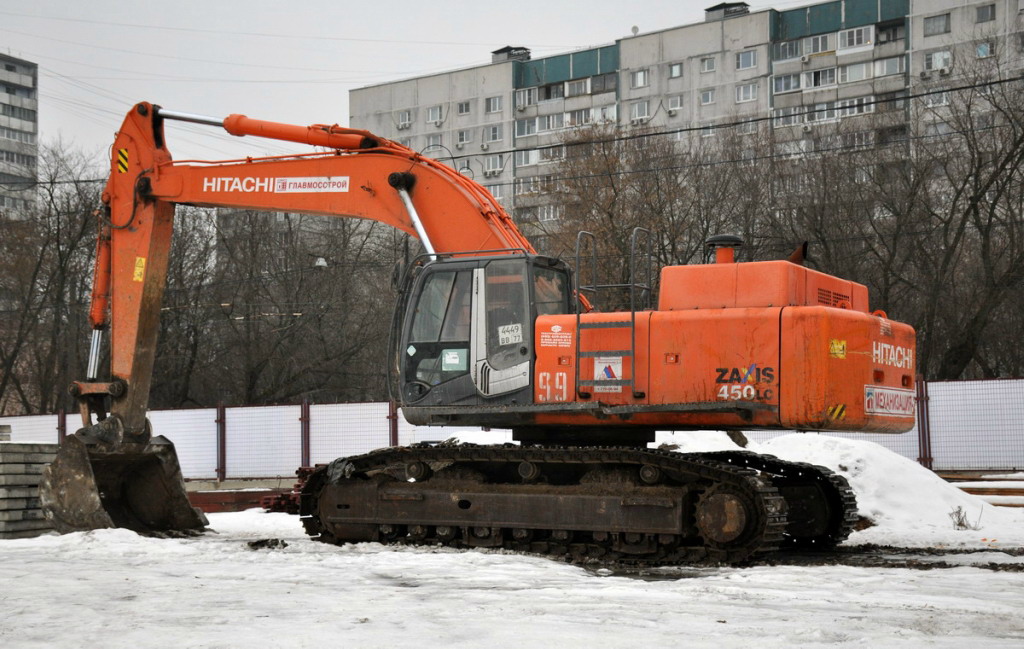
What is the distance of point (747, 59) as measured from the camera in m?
63.0

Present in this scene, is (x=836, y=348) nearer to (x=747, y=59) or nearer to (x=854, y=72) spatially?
(x=854, y=72)

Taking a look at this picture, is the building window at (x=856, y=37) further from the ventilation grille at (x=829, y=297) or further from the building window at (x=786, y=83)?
the ventilation grille at (x=829, y=297)

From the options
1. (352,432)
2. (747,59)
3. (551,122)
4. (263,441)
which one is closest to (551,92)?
(551,122)

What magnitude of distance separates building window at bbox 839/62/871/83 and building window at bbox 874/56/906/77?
19.1 inches

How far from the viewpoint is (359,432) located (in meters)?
25.4

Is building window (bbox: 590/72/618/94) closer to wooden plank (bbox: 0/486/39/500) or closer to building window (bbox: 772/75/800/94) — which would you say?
building window (bbox: 772/75/800/94)

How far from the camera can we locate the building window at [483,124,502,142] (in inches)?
2867

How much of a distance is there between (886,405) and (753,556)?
6.27 feet

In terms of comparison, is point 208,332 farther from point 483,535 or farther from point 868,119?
point 483,535

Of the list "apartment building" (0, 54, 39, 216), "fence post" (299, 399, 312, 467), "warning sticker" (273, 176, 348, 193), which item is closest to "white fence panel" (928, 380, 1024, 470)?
"fence post" (299, 399, 312, 467)

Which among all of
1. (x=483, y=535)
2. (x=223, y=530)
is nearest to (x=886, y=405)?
(x=483, y=535)

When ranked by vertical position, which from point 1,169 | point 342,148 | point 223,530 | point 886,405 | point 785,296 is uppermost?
point 1,169

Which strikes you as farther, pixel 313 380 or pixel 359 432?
pixel 313 380

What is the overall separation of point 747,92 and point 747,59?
5.70 ft
